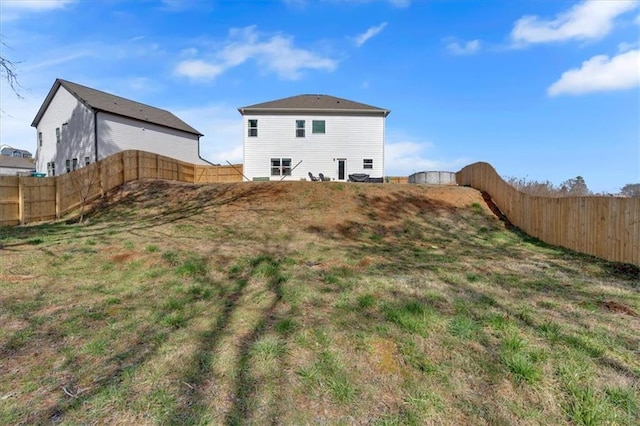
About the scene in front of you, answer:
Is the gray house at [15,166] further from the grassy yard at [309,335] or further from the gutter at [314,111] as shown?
the grassy yard at [309,335]

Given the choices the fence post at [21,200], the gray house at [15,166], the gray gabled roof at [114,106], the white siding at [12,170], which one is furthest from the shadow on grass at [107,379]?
the white siding at [12,170]

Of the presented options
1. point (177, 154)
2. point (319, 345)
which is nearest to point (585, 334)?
point (319, 345)

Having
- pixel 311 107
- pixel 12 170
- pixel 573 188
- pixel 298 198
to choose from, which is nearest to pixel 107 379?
pixel 298 198

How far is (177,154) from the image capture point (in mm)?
28250

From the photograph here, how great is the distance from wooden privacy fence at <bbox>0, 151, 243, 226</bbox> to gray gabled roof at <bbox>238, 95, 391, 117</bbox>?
687 centimetres

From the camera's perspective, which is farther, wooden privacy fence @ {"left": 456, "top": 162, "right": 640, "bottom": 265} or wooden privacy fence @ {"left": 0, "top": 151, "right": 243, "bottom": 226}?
wooden privacy fence @ {"left": 0, "top": 151, "right": 243, "bottom": 226}

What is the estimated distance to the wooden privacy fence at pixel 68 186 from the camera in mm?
11008

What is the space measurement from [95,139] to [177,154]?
6695 mm

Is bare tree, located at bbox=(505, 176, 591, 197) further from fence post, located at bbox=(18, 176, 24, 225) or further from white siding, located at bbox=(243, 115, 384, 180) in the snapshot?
fence post, located at bbox=(18, 176, 24, 225)

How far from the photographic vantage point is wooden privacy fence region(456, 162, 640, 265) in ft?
20.4

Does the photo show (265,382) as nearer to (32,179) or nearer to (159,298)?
(159,298)

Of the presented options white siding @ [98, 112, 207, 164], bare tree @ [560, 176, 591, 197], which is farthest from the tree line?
white siding @ [98, 112, 207, 164]

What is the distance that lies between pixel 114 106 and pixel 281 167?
13.2 metres

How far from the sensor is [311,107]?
22.2m
